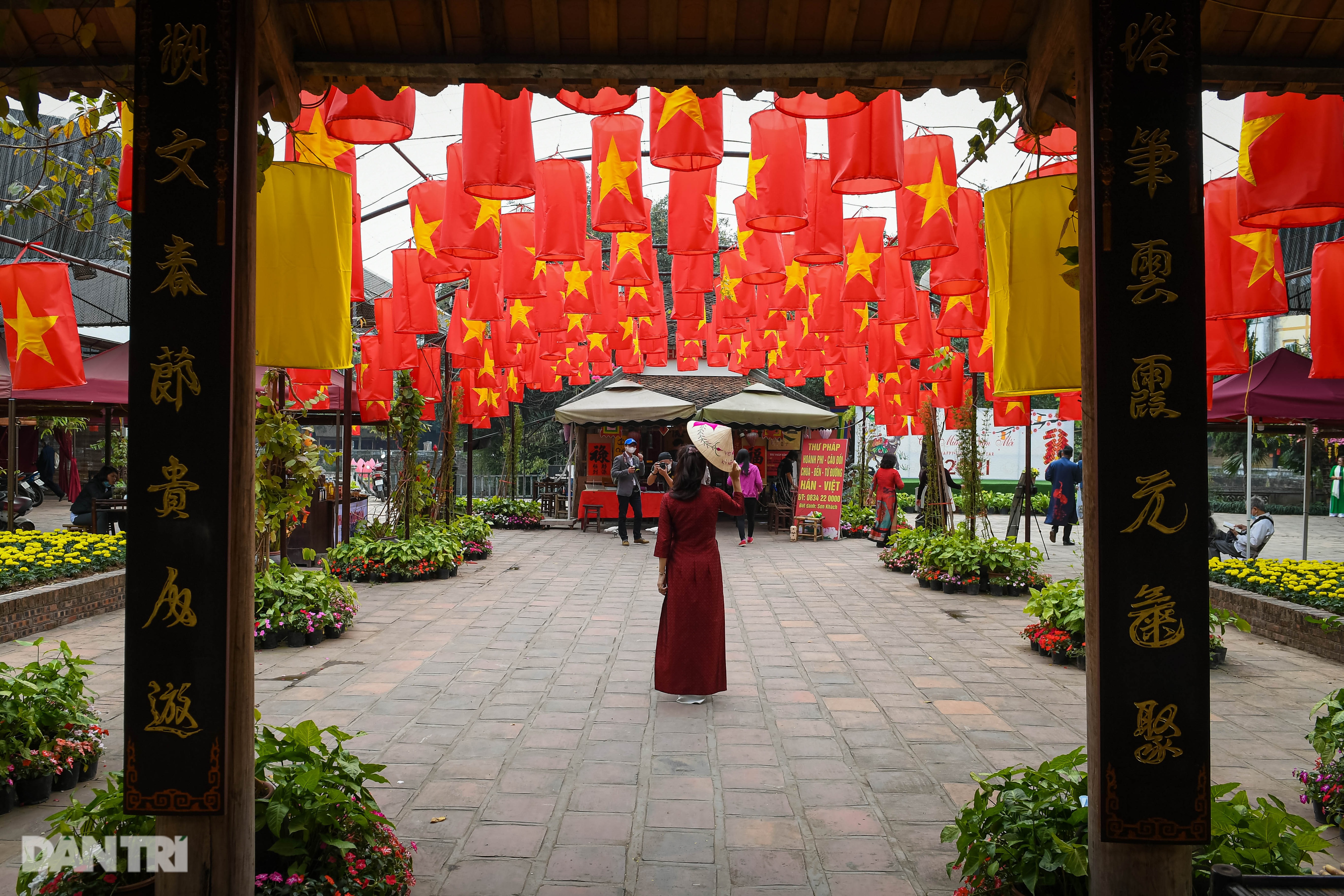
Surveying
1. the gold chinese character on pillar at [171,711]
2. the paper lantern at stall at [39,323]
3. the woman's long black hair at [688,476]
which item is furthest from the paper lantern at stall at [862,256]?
the paper lantern at stall at [39,323]

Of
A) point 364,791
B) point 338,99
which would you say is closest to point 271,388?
point 338,99

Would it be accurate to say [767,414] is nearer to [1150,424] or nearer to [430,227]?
[430,227]

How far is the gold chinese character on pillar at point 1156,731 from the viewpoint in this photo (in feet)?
7.48

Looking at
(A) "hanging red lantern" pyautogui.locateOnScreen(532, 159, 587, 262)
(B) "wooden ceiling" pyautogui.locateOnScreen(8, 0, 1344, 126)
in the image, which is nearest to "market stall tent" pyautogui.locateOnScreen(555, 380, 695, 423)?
(A) "hanging red lantern" pyautogui.locateOnScreen(532, 159, 587, 262)

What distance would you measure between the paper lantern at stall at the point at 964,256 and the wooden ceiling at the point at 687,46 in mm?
2809

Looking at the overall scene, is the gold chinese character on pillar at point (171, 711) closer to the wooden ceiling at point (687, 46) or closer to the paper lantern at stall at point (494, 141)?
the wooden ceiling at point (687, 46)

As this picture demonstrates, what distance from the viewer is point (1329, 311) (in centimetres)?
511

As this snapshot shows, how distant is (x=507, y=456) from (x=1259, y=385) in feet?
57.5

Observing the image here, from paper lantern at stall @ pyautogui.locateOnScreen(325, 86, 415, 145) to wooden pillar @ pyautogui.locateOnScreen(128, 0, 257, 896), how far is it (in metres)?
1.15

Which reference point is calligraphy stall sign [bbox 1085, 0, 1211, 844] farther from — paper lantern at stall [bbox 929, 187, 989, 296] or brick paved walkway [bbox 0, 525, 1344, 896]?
paper lantern at stall [bbox 929, 187, 989, 296]

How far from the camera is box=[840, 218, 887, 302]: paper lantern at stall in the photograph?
6.84 meters

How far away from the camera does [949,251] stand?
541 centimetres

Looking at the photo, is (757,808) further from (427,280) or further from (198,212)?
Result: (427,280)

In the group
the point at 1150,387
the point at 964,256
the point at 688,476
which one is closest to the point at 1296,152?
the point at 1150,387
